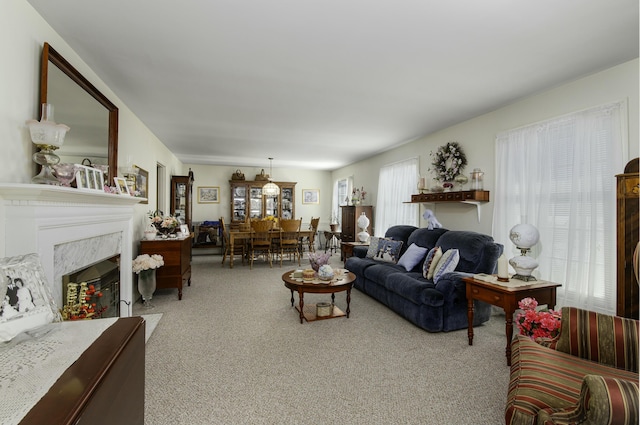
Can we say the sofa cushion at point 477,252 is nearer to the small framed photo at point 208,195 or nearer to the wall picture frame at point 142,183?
the wall picture frame at point 142,183

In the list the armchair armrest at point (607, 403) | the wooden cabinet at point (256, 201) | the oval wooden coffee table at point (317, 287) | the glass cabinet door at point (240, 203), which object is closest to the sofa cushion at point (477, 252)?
the oval wooden coffee table at point (317, 287)

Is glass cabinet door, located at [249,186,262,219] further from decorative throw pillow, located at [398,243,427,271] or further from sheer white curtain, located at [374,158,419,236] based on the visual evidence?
decorative throw pillow, located at [398,243,427,271]

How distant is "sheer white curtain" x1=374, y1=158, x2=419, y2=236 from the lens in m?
5.18

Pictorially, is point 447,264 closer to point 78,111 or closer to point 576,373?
point 576,373

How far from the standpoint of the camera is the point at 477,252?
124 inches

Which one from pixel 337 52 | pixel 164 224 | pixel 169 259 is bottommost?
pixel 169 259

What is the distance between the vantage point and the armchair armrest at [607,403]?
2.70ft

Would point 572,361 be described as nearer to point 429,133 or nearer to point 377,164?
point 429,133

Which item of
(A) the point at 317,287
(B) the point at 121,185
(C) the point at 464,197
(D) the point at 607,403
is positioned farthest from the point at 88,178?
(C) the point at 464,197

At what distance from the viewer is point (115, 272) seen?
2869mm

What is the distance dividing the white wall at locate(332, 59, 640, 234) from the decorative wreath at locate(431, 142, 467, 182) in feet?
0.27

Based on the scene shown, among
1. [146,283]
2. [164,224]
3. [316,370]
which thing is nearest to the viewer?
[316,370]

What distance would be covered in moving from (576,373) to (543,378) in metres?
0.19

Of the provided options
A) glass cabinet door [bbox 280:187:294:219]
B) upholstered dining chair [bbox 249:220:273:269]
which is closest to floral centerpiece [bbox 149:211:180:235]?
upholstered dining chair [bbox 249:220:273:269]
